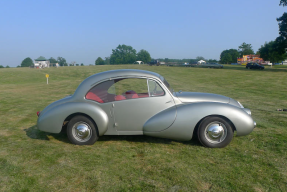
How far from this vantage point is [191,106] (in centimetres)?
497

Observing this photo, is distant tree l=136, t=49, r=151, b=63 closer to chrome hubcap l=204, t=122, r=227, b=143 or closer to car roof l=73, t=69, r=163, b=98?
car roof l=73, t=69, r=163, b=98

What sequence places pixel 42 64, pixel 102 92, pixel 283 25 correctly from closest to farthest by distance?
pixel 102 92
pixel 283 25
pixel 42 64

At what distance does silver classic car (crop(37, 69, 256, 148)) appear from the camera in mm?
4859

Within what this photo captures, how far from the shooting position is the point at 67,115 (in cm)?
521

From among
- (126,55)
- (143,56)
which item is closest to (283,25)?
(143,56)

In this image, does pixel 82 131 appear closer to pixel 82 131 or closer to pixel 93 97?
pixel 82 131

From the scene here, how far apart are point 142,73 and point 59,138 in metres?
2.64

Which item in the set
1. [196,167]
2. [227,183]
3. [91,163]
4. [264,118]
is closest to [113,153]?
[91,163]

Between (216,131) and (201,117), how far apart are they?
42 centimetres

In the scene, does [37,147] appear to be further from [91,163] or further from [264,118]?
[264,118]

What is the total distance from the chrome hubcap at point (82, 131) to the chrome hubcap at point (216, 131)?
2527 mm

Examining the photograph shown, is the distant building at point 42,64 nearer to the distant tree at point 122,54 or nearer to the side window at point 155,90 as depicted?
the side window at point 155,90

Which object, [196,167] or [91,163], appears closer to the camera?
[196,167]

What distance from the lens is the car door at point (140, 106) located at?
16.7 feet
